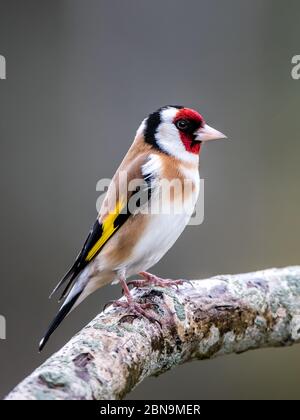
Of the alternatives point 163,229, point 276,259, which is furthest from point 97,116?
point 163,229

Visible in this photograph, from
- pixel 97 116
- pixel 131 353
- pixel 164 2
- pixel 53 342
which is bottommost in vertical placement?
pixel 53 342

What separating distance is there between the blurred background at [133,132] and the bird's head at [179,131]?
1.38 m

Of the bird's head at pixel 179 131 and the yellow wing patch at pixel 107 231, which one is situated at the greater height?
the bird's head at pixel 179 131

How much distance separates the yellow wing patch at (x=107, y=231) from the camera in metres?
2.32

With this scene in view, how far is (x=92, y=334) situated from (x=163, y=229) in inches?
23.2

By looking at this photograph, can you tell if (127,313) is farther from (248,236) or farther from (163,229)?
(248,236)

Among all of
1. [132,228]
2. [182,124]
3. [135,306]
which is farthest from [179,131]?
[135,306]

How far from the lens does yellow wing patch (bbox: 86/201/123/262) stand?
2.32 metres

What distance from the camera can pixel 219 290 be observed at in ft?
7.65

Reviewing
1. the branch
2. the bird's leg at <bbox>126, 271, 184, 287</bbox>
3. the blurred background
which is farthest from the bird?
the blurred background

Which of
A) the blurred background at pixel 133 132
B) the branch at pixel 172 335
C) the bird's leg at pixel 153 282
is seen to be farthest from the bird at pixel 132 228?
the blurred background at pixel 133 132

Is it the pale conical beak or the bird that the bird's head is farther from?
the bird

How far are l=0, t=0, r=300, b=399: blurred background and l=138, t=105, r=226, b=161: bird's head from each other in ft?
4.52

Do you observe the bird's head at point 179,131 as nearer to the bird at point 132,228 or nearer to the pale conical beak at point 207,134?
A: the pale conical beak at point 207,134
